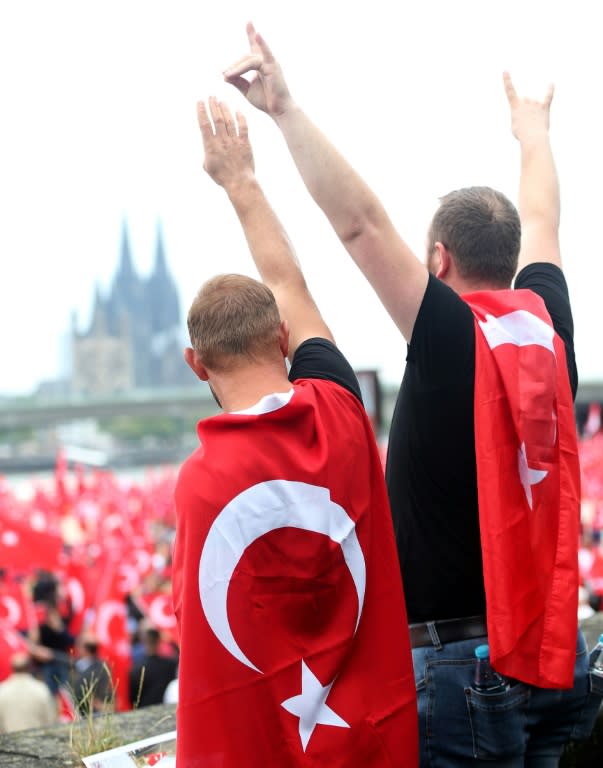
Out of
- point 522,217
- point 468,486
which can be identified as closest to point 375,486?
point 468,486

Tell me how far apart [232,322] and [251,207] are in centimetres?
54

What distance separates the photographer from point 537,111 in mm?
2697

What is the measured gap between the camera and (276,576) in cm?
177

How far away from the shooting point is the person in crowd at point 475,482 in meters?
1.95

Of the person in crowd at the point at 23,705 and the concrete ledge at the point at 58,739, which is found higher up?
the concrete ledge at the point at 58,739

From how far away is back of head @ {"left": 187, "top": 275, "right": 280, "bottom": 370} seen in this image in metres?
1.83

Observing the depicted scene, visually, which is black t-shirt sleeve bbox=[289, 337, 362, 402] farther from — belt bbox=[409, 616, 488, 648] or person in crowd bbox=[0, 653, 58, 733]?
person in crowd bbox=[0, 653, 58, 733]

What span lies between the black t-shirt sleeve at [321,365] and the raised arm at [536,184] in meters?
0.69

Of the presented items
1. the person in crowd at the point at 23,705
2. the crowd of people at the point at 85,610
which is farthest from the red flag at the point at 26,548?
the person in crowd at the point at 23,705

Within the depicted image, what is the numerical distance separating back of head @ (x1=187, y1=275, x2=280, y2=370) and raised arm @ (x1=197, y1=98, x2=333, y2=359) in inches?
9.9

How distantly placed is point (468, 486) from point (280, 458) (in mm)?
460

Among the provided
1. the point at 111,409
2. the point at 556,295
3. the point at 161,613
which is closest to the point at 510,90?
the point at 556,295

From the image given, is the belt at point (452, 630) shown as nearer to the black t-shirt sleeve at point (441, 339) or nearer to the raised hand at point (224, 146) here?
the black t-shirt sleeve at point (441, 339)

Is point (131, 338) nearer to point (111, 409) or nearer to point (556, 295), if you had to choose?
point (111, 409)
